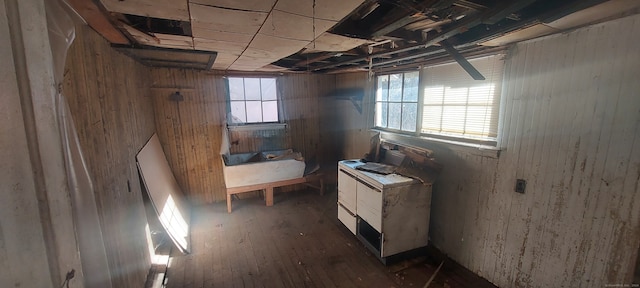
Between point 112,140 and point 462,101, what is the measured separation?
296cm

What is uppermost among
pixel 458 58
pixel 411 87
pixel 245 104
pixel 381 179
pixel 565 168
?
pixel 458 58

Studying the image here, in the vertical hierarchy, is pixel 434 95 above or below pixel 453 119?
above

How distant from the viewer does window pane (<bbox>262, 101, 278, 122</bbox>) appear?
14.3ft

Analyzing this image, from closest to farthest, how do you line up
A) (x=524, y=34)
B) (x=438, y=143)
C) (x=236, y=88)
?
(x=524, y=34) → (x=438, y=143) → (x=236, y=88)

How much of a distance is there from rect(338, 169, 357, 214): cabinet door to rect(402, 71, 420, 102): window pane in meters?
1.21

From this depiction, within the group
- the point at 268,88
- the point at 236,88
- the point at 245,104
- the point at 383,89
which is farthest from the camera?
the point at 268,88

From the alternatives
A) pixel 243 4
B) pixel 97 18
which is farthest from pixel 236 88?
pixel 243 4

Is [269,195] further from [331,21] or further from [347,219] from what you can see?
[331,21]

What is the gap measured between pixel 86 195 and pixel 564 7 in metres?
2.56

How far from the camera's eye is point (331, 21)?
1.47 metres

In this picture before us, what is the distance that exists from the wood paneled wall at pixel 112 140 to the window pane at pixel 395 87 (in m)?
2.97

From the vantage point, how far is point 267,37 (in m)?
1.84

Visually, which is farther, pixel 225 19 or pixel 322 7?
pixel 225 19

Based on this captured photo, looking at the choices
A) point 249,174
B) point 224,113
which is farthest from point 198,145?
point 249,174
